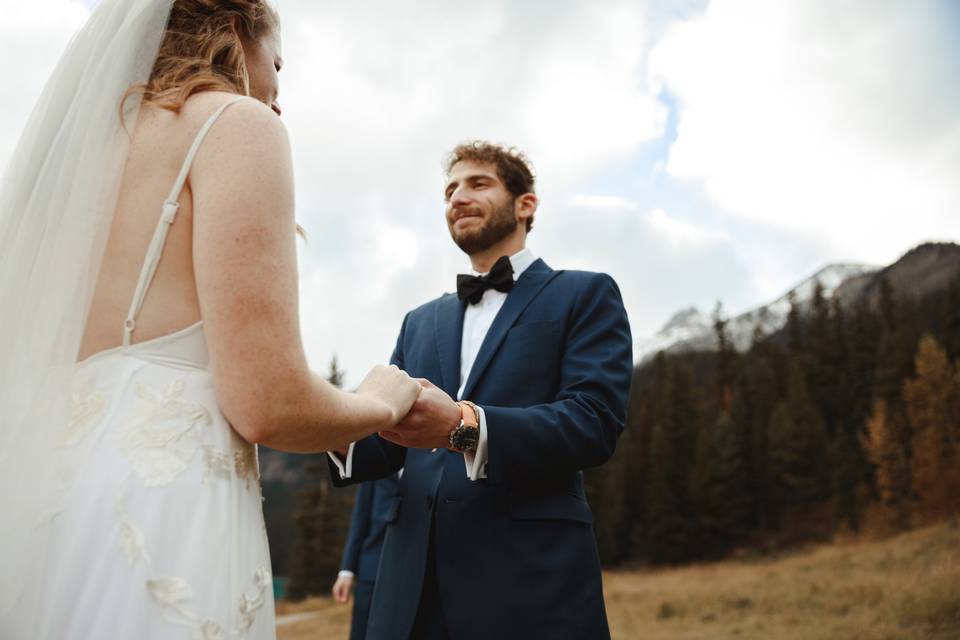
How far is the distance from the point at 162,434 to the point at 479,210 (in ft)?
8.64

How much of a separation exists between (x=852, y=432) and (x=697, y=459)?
732 inches

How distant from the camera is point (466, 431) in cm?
257

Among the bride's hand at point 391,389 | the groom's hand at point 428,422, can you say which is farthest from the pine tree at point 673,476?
the bride's hand at point 391,389

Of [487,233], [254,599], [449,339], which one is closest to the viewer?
[254,599]

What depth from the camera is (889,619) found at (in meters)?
14.3


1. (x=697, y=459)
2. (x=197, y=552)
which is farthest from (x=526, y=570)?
(x=697, y=459)

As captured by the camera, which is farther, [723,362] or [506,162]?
[723,362]

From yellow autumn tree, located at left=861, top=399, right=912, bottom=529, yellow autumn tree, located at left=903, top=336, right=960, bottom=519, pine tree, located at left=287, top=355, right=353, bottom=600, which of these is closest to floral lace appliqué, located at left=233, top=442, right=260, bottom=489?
pine tree, located at left=287, top=355, right=353, bottom=600

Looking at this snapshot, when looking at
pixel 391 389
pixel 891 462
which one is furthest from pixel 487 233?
pixel 891 462

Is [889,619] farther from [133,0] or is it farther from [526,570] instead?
[133,0]

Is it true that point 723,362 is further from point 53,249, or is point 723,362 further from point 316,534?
point 53,249

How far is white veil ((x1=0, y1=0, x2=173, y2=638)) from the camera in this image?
4.94 feet

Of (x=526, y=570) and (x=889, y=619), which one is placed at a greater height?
(x=526, y=570)

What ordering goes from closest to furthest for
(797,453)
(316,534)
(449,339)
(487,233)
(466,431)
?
(466,431), (449,339), (487,233), (316,534), (797,453)
